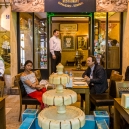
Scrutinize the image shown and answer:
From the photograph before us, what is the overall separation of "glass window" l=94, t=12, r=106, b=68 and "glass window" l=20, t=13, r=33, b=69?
7.30 feet

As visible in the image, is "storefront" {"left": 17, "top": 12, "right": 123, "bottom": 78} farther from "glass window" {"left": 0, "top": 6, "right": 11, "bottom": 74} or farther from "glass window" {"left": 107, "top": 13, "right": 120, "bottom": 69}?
"glass window" {"left": 0, "top": 6, "right": 11, "bottom": 74}

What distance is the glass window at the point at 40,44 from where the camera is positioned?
7047mm

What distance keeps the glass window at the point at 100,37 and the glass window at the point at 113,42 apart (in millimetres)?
171

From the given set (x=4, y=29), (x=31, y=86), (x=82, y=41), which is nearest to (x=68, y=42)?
(x=82, y=41)

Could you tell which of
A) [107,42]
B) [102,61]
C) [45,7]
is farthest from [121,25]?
[45,7]

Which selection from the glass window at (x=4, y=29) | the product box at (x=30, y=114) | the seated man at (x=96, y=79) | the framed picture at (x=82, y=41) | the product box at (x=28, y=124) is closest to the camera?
the product box at (x=28, y=124)

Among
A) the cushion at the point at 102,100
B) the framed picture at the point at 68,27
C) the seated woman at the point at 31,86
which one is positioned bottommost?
the cushion at the point at 102,100

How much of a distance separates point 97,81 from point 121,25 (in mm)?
3642

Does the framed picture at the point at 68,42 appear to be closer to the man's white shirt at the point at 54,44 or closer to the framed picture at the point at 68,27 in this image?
the framed picture at the point at 68,27

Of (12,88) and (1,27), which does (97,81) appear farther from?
(1,27)

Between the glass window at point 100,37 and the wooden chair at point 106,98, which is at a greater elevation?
the glass window at point 100,37

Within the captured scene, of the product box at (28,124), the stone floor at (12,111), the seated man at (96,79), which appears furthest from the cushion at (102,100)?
the product box at (28,124)

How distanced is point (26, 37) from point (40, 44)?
54cm

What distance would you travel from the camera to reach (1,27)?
577cm
